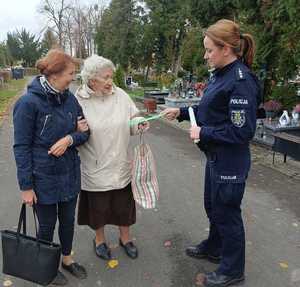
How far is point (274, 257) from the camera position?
364 cm

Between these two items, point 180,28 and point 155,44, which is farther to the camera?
point 155,44

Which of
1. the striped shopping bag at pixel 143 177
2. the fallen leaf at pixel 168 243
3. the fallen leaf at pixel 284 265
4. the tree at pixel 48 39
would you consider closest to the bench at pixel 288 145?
the fallen leaf at pixel 284 265

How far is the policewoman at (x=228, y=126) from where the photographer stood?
256 centimetres

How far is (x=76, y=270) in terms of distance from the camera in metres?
3.30

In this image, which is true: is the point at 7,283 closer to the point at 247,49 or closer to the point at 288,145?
the point at 247,49

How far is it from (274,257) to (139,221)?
61.4 inches

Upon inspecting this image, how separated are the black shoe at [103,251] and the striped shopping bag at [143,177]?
67cm

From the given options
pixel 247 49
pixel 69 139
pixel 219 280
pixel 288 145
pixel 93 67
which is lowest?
pixel 219 280

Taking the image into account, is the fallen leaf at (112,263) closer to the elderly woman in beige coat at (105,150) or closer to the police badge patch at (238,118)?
the elderly woman in beige coat at (105,150)

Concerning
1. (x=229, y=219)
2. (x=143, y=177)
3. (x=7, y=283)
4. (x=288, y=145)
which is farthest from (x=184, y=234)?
(x=288, y=145)

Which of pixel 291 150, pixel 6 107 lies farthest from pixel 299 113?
pixel 6 107

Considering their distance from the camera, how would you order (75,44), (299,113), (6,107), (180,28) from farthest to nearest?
(75,44), (180,28), (6,107), (299,113)

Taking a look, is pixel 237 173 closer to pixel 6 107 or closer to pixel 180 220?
pixel 180 220

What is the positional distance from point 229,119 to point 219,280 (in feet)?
4.40
